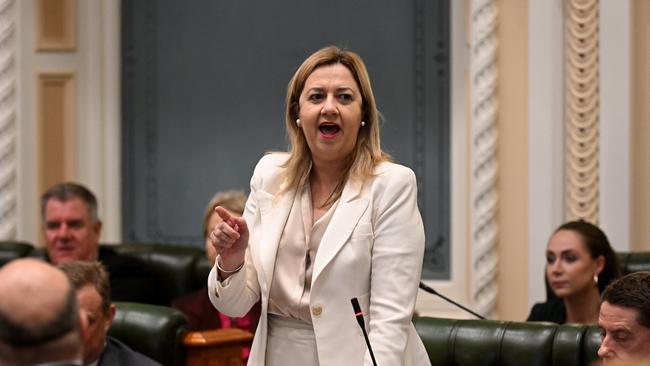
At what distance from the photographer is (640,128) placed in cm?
530

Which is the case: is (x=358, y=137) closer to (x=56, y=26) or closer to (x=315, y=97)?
(x=315, y=97)

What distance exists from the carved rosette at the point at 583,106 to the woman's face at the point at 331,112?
2703 mm

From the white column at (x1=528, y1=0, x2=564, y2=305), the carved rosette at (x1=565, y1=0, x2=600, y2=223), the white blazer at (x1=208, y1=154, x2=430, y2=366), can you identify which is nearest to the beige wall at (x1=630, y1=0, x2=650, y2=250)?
the carved rosette at (x1=565, y1=0, x2=600, y2=223)

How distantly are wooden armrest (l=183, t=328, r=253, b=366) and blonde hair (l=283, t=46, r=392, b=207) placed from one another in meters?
1.14

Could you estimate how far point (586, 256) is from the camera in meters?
4.48

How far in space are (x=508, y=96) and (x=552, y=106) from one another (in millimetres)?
267

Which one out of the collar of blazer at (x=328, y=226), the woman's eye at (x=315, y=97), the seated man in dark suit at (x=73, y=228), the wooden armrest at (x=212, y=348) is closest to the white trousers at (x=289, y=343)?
the collar of blazer at (x=328, y=226)

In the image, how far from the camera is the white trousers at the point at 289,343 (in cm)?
271

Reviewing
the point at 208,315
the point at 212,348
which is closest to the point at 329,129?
the point at 212,348

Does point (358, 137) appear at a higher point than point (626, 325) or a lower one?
higher

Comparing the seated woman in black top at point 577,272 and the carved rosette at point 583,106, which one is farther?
the carved rosette at point 583,106

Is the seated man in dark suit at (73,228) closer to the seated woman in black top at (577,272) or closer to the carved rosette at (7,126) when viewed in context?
the carved rosette at (7,126)

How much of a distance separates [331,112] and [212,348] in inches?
53.4

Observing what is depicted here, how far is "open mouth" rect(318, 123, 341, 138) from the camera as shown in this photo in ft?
9.05
